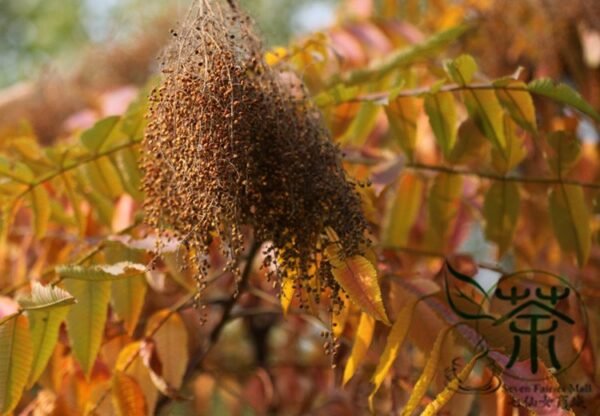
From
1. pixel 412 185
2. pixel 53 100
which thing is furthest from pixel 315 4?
pixel 412 185

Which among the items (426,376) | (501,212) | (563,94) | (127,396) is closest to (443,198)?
(501,212)

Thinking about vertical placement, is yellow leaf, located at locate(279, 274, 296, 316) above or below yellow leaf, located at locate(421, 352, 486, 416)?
above

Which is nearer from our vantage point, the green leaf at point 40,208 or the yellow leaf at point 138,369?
the yellow leaf at point 138,369

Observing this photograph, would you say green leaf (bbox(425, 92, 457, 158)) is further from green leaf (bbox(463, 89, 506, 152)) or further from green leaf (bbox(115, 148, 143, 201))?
green leaf (bbox(115, 148, 143, 201))

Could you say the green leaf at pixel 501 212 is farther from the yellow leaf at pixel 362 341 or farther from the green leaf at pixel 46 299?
the green leaf at pixel 46 299

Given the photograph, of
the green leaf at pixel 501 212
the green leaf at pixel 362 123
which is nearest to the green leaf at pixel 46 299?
the green leaf at pixel 362 123

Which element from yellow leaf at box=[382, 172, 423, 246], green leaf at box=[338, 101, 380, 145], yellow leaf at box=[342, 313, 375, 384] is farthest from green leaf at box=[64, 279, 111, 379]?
yellow leaf at box=[382, 172, 423, 246]

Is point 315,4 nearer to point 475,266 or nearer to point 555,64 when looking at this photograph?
point 555,64
